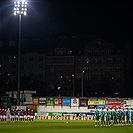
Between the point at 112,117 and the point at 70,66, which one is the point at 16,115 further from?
the point at 70,66

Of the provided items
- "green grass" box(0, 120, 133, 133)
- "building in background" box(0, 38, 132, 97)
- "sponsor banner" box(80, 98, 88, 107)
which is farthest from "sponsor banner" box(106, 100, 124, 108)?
"building in background" box(0, 38, 132, 97)

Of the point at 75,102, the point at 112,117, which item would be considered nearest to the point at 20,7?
the point at 75,102

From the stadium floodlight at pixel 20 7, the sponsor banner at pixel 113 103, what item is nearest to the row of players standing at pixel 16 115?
the stadium floodlight at pixel 20 7

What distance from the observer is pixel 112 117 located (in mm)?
43062

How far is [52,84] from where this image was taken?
158 m

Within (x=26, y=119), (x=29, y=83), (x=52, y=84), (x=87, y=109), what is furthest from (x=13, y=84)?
(x=26, y=119)

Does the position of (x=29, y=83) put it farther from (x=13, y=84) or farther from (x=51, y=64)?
(x=51, y=64)

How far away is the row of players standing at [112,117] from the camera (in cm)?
4262

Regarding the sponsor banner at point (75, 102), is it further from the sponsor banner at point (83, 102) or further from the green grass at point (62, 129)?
the green grass at point (62, 129)

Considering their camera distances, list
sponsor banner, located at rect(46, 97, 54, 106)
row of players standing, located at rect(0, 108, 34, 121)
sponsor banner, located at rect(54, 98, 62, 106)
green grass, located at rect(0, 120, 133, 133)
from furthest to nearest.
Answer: sponsor banner, located at rect(46, 97, 54, 106)
sponsor banner, located at rect(54, 98, 62, 106)
row of players standing, located at rect(0, 108, 34, 121)
green grass, located at rect(0, 120, 133, 133)

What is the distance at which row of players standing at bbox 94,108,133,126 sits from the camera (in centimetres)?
4262

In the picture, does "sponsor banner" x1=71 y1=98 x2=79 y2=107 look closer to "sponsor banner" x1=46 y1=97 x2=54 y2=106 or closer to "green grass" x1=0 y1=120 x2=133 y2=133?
"sponsor banner" x1=46 y1=97 x2=54 y2=106

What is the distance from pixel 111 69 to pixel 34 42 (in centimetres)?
3601

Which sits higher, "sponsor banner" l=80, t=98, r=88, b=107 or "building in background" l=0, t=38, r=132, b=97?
"building in background" l=0, t=38, r=132, b=97
